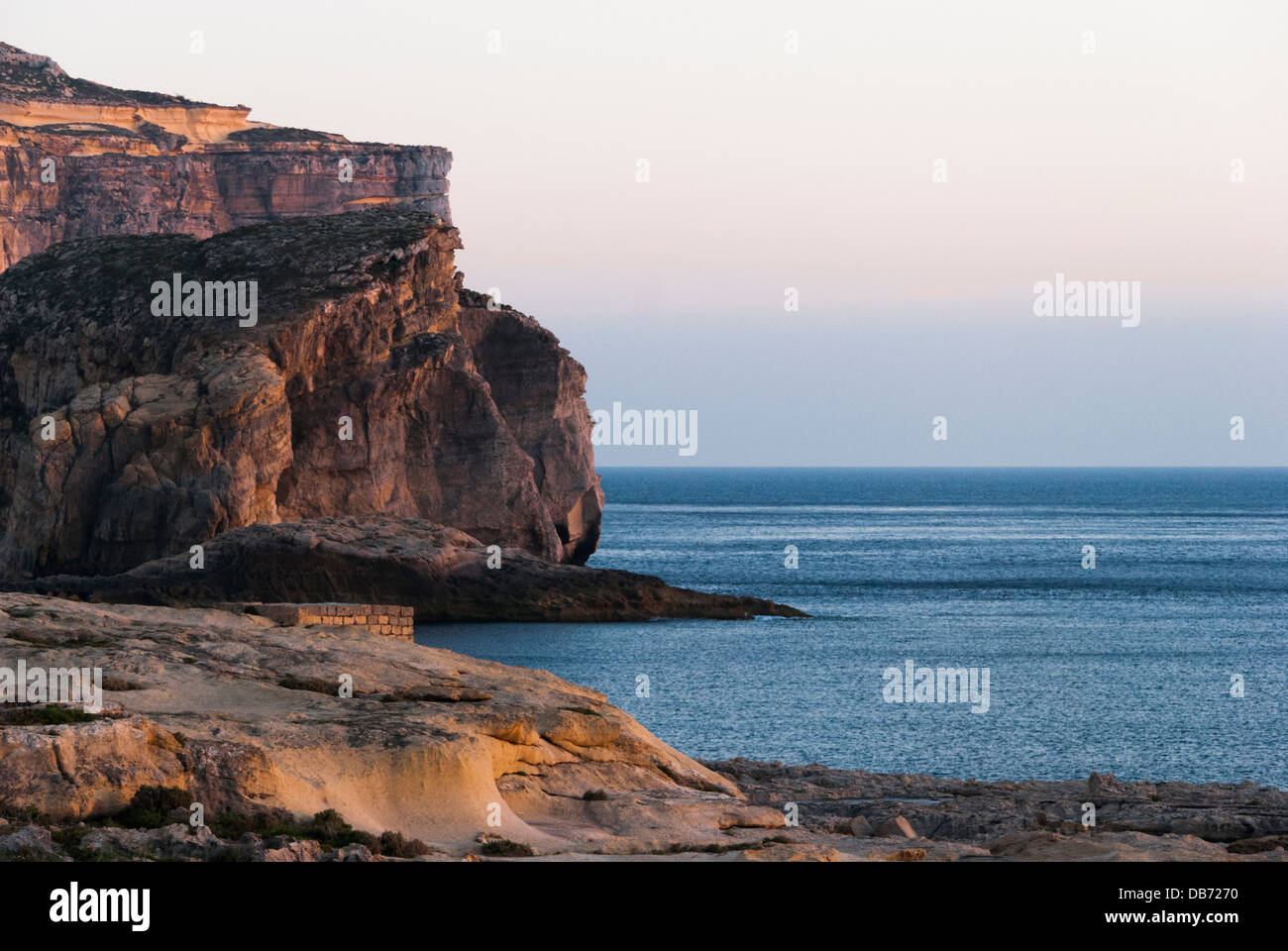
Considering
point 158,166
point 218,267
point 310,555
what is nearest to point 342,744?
point 310,555

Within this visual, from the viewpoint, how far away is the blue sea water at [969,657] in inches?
1491

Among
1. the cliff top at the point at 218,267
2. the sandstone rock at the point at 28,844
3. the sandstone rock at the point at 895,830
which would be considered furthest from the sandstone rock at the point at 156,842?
the cliff top at the point at 218,267

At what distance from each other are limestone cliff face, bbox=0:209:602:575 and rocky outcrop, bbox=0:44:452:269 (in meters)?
45.9

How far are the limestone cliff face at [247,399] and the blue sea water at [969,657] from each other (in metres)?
12.7

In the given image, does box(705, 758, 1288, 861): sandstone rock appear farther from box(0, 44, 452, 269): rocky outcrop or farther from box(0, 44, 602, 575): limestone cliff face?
box(0, 44, 452, 269): rocky outcrop

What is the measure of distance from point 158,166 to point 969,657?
3857 inches

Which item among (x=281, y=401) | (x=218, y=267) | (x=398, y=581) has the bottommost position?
(x=398, y=581)

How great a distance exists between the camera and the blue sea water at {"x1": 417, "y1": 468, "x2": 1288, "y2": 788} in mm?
37875

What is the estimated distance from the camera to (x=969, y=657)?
188 feet

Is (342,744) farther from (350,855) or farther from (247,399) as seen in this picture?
(247,399)

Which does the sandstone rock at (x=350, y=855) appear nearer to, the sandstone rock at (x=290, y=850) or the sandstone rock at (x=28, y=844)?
the sandstone rock at (x=290, y=850)
